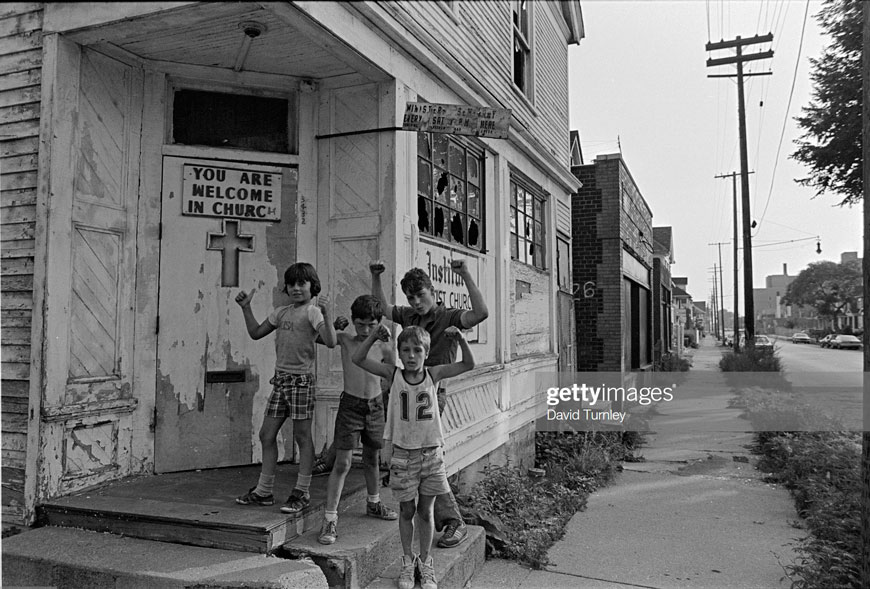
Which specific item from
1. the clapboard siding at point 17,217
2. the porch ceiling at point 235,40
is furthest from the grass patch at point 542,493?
the porch ceiling at point 235,40

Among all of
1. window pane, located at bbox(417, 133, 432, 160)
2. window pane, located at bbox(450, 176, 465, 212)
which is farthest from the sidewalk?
window pane, located at bbox(417, 133, 432, 160)

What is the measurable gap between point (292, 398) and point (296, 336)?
378 mm

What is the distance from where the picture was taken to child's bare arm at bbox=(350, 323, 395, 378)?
3.47 m

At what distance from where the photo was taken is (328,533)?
354 centimetres

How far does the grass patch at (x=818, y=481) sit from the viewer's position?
4.45m

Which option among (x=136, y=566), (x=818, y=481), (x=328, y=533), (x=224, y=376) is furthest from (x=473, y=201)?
(x=136, y=566)

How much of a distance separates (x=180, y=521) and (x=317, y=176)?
2.74 metres

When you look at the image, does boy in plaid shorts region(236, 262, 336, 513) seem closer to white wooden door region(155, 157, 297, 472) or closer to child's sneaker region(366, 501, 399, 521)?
child's sneaker region(366, 501, 399, 521)

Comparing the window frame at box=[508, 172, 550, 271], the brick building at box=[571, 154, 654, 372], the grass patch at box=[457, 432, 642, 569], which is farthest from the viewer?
the brick building at box=[571, 154, 654, 372]

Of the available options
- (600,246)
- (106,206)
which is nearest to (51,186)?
(106,206)

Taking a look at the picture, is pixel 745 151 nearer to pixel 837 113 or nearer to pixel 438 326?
pixel 837 113

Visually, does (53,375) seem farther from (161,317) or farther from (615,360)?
(615,360)

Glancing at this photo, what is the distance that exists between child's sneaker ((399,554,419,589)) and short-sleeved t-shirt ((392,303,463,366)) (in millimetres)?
1192

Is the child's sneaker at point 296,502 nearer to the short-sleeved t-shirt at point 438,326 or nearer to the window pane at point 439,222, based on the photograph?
the short-sleeved t-shirt at point 438,326
